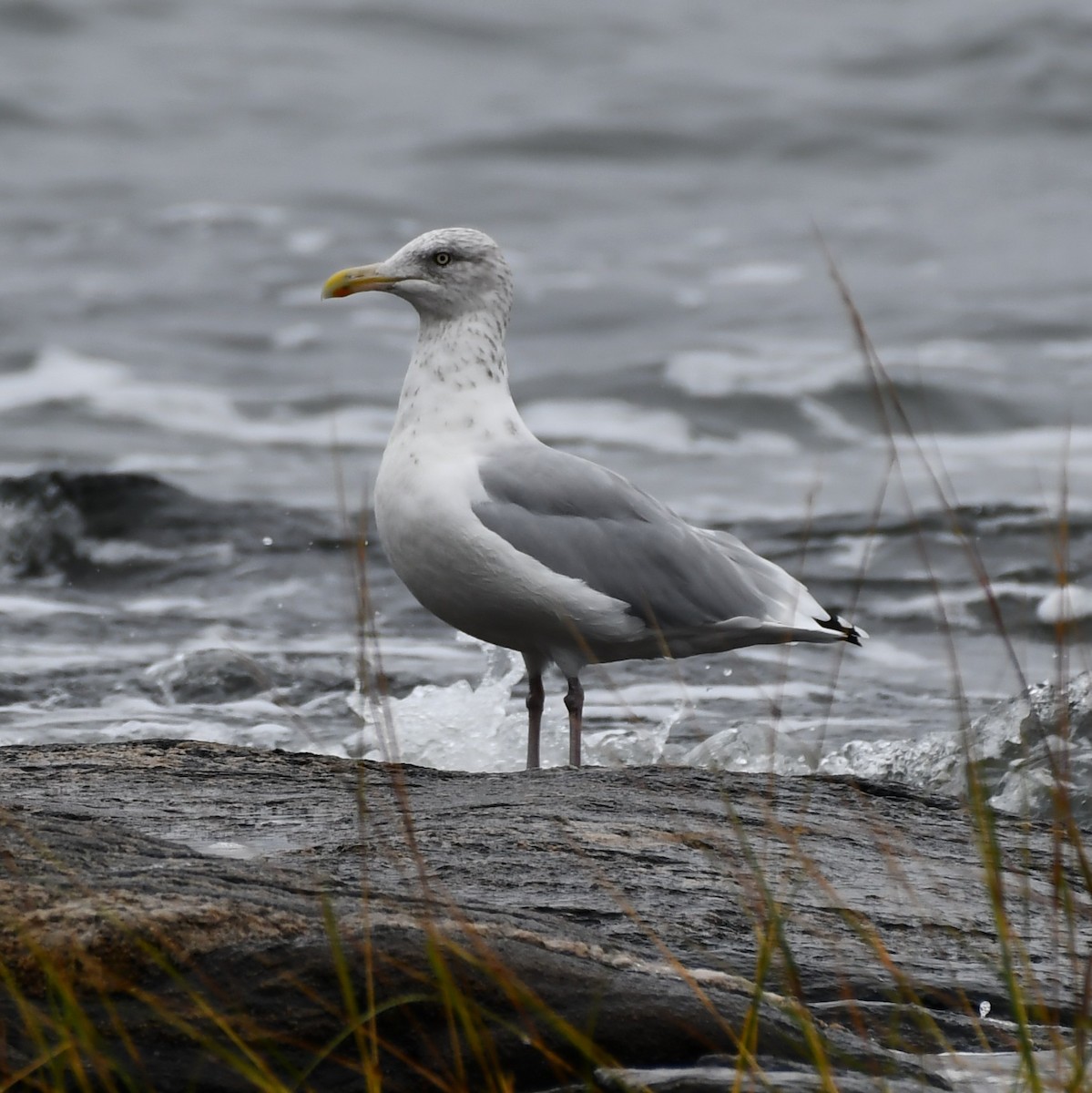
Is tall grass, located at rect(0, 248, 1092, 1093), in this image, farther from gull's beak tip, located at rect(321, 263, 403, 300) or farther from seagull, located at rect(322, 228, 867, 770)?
gull's beak tip, located at rect(321, 263, 403, 300)

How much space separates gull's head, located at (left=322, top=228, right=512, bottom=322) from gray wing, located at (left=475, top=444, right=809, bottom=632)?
1.84ft

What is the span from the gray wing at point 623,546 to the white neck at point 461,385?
147mm

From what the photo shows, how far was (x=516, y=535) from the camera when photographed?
5.23 meters

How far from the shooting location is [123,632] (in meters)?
8.78

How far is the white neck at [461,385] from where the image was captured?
5.54 m

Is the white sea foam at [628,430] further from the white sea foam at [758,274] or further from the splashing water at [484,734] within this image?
the splashing water at [484,734]

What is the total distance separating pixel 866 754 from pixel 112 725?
290 cm

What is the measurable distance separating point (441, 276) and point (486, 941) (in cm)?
321

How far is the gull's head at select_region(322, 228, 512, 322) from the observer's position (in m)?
5.75

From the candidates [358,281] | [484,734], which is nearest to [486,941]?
[358,281]

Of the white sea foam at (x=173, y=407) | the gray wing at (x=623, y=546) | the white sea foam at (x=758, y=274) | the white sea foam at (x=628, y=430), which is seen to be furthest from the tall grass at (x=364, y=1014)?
the white sea foam at (x=758, y=274)

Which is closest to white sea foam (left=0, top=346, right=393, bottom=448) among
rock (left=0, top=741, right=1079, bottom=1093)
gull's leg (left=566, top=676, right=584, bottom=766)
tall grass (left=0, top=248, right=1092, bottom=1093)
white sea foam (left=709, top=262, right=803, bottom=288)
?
white sea foam (left=709, top=262, right=803, bottom=288)

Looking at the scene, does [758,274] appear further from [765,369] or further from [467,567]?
[467,567]

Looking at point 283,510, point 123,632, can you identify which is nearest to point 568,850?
point 123,632
